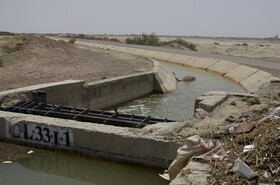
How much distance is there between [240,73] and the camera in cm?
2145

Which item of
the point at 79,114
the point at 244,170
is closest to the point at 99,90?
the point at 79,114

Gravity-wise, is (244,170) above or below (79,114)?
above

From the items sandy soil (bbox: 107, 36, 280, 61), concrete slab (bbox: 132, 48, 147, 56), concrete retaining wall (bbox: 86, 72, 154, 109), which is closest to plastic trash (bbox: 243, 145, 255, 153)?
concrete retaining wall (bbox: 86, 72, 154, 109)

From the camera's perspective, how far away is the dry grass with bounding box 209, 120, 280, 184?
406cm

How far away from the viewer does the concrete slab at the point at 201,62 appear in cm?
2705

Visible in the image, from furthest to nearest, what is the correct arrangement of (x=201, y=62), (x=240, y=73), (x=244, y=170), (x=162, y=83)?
(x=201, y=62) → (x=240, y=73) → (x=162, y=83) → (x=244, y=170)

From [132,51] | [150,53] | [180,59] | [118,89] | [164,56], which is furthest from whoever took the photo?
[132,51]

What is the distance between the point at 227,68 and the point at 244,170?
20.9m

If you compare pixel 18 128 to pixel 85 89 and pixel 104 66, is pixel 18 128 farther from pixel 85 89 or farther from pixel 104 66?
pixel 104 66

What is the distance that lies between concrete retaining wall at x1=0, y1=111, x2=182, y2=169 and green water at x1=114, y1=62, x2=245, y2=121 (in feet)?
16.4

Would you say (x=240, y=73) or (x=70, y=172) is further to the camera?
(x=240, y=73)

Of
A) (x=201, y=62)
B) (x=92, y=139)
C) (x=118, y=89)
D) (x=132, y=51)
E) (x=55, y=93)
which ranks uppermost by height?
(x=132, y=51)

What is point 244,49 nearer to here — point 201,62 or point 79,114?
point 201,62

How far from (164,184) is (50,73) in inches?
433
